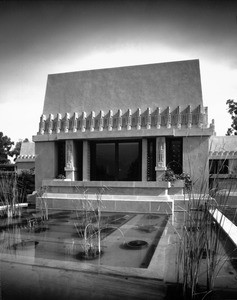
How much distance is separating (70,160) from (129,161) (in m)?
2.83

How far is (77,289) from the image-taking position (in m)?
2.83

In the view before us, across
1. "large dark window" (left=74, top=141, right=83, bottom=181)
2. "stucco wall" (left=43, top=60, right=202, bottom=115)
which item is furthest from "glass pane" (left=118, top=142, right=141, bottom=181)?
"large dark window" (left=74, top=141, right=83, bottom=181)

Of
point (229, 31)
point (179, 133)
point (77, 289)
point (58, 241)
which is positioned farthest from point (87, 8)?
point (179, 133)

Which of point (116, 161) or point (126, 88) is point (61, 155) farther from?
point (126, 88)

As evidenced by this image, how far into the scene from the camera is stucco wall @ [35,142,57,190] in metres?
12.3

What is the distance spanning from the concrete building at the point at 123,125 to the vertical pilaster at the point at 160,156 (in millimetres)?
13

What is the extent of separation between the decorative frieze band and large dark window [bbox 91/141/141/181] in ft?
2.94

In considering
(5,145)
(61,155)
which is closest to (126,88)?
(61,155)

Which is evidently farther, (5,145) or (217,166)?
(5,145)

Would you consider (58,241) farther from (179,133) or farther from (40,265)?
(179,133)

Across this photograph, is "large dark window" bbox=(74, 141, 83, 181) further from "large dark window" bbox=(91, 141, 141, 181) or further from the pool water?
the pool water

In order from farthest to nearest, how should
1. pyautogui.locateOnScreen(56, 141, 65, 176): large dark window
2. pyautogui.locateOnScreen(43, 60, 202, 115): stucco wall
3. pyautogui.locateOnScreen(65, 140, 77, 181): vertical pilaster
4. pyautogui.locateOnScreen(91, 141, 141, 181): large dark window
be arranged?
pyautogui.locateOnScreen(56, 141, 65, 176): large dark window → pyautogui.locateOnScreen(91, 141, 141, 181): large dark window → pyautogui.locateOnScreen(65, 140, 77, 181): vertical pilaster → pyautogui.locateOnScreen(43, 60, 202, 115): stucco wall

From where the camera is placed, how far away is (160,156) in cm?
1080

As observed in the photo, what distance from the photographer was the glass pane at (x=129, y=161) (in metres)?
11.8
